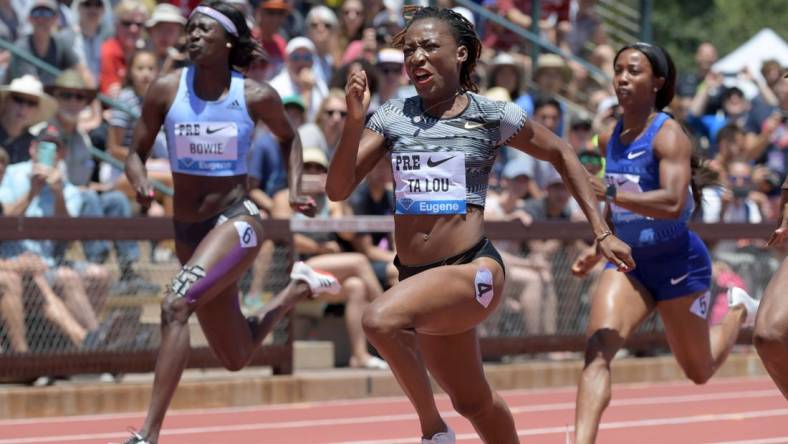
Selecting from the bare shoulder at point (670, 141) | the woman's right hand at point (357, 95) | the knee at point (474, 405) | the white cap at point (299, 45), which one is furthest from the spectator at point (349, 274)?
the woman's right hand at point (357, 95)

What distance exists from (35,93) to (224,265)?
16.6ft

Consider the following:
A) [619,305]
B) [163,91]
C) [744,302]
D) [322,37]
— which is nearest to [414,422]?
[744,302]

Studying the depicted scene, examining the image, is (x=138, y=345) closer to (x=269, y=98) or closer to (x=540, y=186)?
(x=269, y=98)

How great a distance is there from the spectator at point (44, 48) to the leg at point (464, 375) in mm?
8078

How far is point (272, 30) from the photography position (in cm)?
1576

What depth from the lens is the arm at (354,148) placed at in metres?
6.61

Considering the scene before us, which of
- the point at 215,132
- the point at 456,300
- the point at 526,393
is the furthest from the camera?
the point at 526,393

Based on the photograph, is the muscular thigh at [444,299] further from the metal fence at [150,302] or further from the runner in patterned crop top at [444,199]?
the metal fence at [150,302]

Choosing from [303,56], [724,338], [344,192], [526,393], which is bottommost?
[526,393]

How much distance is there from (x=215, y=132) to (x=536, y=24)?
11307mm

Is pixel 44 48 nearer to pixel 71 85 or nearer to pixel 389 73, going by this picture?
pixel 71 85

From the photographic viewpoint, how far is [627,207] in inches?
332

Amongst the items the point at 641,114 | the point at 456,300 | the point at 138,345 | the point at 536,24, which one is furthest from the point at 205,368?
the point at 536,24

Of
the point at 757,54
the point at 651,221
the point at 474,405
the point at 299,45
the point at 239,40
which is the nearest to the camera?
the point at 474,405
